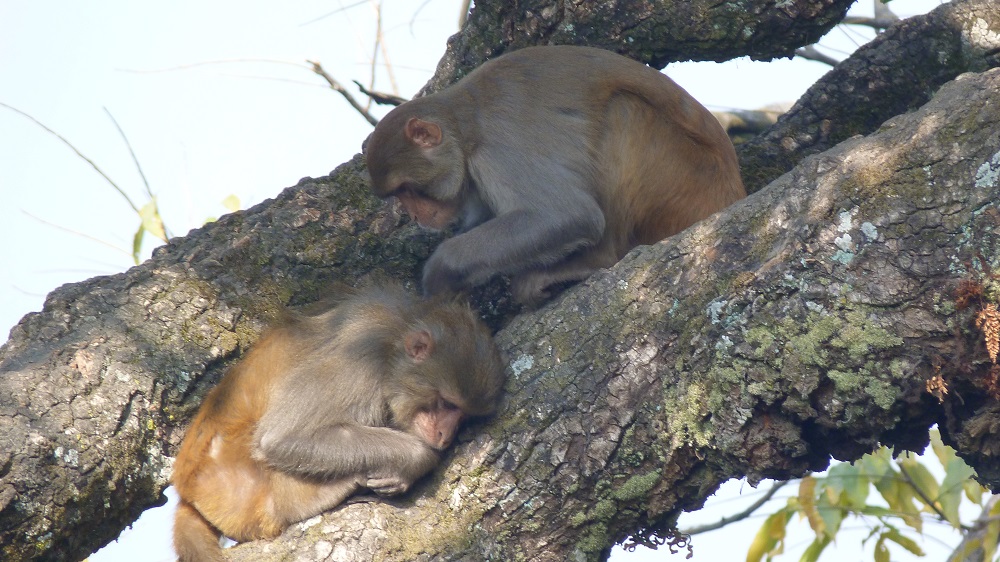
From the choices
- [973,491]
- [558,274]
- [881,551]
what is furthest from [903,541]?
[558,274]

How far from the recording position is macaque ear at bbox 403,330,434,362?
4777 mm

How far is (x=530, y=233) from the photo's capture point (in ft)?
16.4

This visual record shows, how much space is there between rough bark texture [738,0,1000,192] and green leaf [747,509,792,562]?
2.06 metres

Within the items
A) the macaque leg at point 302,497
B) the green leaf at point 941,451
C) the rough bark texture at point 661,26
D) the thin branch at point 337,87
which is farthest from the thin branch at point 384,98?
the green leaf at point 941,451

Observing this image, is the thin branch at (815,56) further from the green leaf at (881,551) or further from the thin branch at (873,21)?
the green leaf at (881,551)

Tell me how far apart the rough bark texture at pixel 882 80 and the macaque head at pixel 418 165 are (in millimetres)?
1738

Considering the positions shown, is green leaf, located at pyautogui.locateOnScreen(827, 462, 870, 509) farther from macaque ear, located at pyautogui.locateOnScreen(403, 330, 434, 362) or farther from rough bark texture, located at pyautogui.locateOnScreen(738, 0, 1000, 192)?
macaque ear, located at pyautogui.locateOnScreen(403, 330, 434, 362)

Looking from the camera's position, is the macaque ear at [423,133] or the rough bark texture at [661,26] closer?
the rough bark texture at [661,26]

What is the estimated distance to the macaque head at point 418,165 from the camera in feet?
17.4

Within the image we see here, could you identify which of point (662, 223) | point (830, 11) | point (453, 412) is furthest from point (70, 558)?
point (830, 11)

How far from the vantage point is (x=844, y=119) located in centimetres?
546

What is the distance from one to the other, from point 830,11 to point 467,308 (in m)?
2.46

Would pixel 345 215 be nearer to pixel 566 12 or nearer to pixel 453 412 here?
pixel 453 412

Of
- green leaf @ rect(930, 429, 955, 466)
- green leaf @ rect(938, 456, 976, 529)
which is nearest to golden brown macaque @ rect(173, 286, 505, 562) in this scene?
green leaf @ rect(938, 456, 976, 529)
